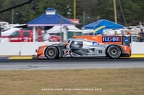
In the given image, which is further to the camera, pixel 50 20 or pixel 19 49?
pixel 50 20

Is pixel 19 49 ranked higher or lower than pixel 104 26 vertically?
lower

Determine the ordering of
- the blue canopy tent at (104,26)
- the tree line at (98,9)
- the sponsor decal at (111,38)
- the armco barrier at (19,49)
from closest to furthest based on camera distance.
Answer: the sponsor decal at (111,38) → the armco barrier at (19,49) → the blue canopy tent at (104,26) → the tree line at (98,9)

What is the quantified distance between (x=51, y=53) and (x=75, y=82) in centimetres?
999

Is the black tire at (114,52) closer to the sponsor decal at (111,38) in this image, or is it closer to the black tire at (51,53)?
the sponsor decal at (111,38)

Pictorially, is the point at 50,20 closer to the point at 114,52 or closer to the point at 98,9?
the point at 114,52

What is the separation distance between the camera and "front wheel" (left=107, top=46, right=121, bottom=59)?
67.7 ft

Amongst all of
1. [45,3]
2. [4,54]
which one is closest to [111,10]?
[45,3]

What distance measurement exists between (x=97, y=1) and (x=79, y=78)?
58003 mm

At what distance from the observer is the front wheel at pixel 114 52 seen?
20.6m

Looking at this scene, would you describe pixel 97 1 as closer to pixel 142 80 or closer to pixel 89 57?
pixel 89 57

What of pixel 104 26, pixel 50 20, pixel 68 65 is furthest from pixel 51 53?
pixel 104 26

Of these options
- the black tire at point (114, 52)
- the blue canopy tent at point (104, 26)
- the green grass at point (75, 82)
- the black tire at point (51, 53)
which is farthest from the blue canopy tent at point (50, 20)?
the green grass at point (75, 82)

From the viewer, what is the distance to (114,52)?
20703mm

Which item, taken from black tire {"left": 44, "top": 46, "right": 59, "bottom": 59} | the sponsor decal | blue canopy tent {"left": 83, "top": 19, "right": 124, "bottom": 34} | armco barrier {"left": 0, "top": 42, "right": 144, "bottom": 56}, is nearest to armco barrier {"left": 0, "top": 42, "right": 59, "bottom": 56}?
armco barrier {"left": 0, "top": 42, "right": 144, "bottom": 56}
